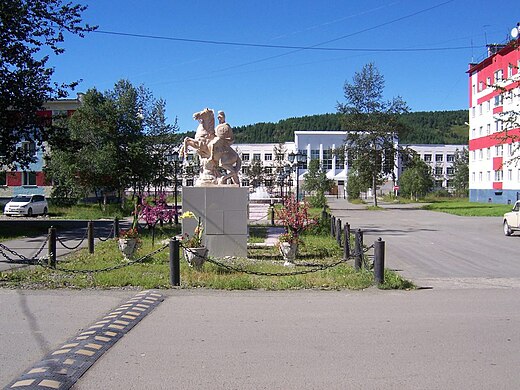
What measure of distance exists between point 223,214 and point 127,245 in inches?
105

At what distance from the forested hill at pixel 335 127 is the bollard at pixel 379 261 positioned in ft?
500

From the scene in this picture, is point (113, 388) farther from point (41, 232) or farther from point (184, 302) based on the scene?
point (41, 232)

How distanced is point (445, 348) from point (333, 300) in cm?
319

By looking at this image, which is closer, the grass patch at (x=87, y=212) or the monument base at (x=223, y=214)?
the monument base at (x=223, y=214)

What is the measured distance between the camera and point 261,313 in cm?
871

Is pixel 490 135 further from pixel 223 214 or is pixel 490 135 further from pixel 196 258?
pixel 196 258

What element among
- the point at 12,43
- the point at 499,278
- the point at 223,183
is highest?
the point at 12,43

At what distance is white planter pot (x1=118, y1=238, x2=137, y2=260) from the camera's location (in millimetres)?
14338

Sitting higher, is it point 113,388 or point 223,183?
point 223,183

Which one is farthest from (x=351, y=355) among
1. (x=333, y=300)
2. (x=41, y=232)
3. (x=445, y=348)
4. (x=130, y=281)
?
(x=41, y=232)

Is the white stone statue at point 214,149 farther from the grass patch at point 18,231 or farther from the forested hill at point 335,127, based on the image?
the forested hill at point 335,127

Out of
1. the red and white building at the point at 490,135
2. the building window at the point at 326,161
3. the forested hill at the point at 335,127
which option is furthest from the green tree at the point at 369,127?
the forested hill at the point at 335,127

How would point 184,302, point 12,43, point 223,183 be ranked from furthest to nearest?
point 12,43 < point 223,183 < point 184,302

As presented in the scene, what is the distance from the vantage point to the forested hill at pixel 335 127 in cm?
16600
